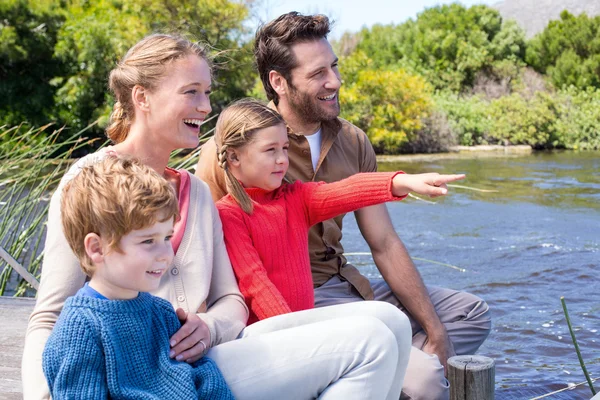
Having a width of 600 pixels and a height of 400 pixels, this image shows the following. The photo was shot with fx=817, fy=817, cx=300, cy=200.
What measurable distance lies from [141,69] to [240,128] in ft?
1.23

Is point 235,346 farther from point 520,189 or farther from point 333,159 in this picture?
point 520,189

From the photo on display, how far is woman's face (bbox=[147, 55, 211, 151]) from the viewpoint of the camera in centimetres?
210

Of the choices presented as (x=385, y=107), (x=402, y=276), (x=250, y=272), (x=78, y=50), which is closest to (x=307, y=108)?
(x=402, y=276)

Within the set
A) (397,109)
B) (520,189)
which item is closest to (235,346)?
(520,189)

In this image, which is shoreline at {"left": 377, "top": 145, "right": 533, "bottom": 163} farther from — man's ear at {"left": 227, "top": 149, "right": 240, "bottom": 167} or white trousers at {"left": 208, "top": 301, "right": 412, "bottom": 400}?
A: white trousers at {"left": 208, "top": 301, "right": 412, "bottom": 400}

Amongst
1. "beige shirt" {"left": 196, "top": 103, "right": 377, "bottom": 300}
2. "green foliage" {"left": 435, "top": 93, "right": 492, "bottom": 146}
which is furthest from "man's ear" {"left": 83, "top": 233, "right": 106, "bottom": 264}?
"green foliage" {"left": 435, "top": 93, "right": 492, "bottom": 146}

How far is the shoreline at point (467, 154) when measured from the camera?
55.8ft

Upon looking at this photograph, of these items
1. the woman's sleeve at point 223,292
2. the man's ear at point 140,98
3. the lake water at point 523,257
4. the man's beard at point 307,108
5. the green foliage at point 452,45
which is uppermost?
the man's ear at point 140,98

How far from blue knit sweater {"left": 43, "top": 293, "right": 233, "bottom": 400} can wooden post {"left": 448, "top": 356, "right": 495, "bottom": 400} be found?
75 cm

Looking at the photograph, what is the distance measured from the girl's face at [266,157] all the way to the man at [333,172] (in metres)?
0.35

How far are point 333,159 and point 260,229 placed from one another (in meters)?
0.59

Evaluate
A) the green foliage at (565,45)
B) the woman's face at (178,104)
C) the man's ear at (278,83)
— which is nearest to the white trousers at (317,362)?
the woman's face at (178,104)

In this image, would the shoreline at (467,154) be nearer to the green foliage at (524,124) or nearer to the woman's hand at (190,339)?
the green foliage at (524,124)

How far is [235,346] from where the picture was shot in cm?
179
